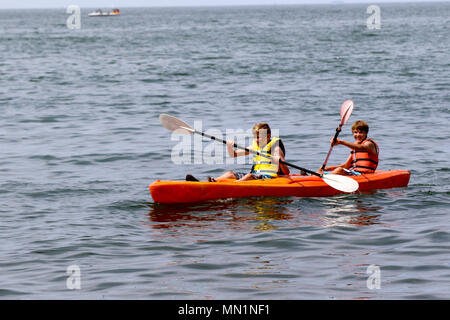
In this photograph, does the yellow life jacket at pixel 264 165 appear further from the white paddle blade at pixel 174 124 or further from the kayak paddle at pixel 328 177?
Answer: the white paddle blade at pixel 174 124

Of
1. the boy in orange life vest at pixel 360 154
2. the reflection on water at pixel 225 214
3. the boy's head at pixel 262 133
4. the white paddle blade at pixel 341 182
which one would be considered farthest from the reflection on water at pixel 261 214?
the boy's head at pixel 262 133

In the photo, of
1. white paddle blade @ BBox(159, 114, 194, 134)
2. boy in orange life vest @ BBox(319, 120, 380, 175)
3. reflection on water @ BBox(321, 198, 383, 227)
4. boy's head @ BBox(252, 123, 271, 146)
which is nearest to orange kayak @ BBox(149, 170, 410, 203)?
boy in orange life vest @ BBox(319, 120, 380, 175)

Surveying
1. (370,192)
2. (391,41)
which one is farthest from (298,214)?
(391,41)

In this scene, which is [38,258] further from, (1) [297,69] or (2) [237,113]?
(1) [297,69]

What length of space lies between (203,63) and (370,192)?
69.7 ft

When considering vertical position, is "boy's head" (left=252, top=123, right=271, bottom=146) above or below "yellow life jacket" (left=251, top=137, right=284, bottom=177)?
above

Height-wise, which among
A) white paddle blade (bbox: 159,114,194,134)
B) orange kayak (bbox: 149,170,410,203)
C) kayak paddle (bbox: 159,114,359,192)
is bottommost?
orange kayak (bbox: 149,170,410,203)

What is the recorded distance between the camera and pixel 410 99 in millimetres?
19109

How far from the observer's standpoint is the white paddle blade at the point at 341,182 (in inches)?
366

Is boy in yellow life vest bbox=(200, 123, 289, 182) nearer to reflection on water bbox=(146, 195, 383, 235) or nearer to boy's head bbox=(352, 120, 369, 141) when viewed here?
reflection on water bbox=(146, 195, 383, 235)

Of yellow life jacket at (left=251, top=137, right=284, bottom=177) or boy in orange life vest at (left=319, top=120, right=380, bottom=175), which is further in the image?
boy in orange life vest at (left=319, top=120, right=380, bottom=175)

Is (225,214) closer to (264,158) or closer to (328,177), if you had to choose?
(264,158)

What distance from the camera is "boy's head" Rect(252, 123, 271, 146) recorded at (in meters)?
9.30

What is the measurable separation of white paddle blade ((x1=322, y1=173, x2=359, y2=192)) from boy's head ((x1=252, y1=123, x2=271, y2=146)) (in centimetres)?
94
